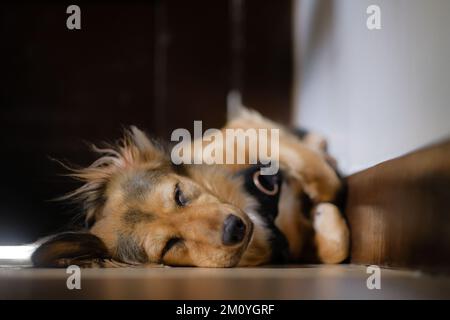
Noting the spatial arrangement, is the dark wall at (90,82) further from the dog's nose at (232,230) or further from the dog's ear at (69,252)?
the dog's nose at (232,230)

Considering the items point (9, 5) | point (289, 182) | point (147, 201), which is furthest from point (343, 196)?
point (9, 5)

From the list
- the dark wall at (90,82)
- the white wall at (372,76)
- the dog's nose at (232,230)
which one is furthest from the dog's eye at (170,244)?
the white wall at (372,76)

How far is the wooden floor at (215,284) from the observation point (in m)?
1.01

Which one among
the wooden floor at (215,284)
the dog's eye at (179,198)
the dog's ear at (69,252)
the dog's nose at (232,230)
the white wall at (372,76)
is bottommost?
the wooden floor at (215,284)

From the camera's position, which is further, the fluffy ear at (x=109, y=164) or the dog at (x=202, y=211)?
the fluffy ear at (x=109, y=164)

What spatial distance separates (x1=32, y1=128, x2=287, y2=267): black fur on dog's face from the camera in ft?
4.21

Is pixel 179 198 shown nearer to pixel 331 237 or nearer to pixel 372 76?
pixel 331 237

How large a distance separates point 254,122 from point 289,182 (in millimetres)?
223

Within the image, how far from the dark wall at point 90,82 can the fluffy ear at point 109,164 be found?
0.10 feet

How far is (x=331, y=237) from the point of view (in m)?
1.49

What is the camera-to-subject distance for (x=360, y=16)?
4.75ft

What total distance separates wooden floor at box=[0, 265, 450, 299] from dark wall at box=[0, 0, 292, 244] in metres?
0.30
